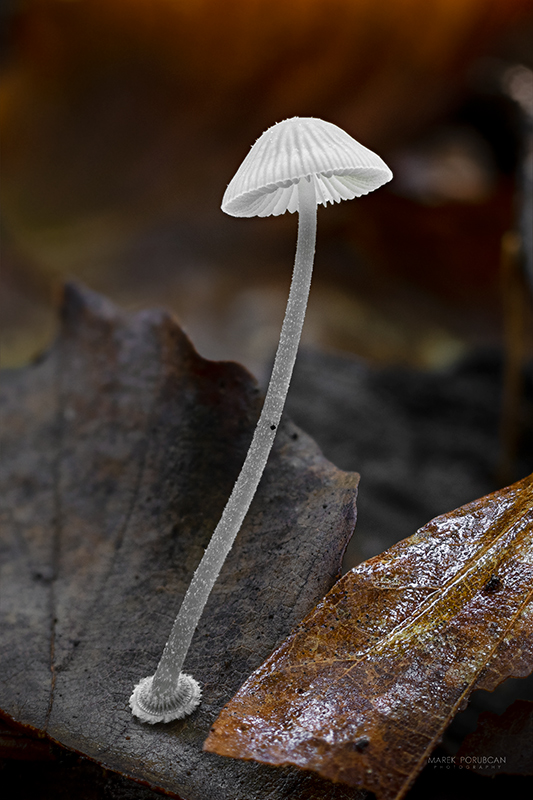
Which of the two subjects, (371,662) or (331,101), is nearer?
(371,662)

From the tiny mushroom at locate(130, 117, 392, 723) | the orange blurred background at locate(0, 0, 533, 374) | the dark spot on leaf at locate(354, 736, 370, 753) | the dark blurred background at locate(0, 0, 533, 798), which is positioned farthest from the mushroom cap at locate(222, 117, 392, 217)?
the orange blurred background at locate(0, 0, 533, 374)

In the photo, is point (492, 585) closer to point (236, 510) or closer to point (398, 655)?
point (398, 655)

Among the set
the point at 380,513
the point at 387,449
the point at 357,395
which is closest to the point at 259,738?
the point at 380,513

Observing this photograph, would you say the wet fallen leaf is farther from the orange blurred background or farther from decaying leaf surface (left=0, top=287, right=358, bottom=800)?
the orange blurred background

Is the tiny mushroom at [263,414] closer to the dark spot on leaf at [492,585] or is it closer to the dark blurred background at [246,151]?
the dark spot on leaf at [492,585]

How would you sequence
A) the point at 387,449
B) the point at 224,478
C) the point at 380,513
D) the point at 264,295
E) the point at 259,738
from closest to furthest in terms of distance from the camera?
the point at 259,738 → the point at 224,478 → the point at 380,513 → the point at 387,449 → the point at 264,295

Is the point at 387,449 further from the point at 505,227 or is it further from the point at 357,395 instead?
the point at 505,227

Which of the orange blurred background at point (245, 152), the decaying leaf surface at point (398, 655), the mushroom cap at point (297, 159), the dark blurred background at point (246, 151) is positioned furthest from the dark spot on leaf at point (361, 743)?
the orange blurred background at point (245, 152)
